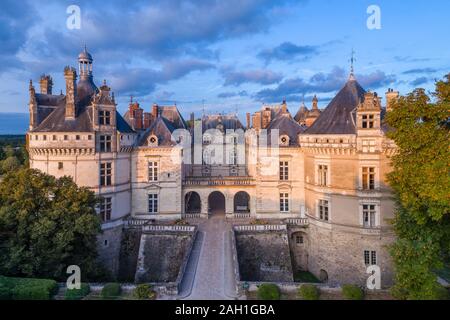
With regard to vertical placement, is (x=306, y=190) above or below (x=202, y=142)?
below

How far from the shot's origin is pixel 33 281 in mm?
17828

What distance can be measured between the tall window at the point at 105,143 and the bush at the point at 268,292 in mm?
16175

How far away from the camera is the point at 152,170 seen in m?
30.3

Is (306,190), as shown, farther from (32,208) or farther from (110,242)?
(32,208)

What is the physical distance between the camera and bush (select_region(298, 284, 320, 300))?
1796 centimetres

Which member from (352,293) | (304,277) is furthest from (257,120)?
(352,293)

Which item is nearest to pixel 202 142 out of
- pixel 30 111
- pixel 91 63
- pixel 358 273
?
pixel 91 63

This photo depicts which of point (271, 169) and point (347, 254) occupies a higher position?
point (271, 169)

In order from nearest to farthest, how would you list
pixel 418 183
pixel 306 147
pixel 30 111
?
pixel 418 183
pixel 30 111
pixel 306 147

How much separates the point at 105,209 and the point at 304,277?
16.7 meters

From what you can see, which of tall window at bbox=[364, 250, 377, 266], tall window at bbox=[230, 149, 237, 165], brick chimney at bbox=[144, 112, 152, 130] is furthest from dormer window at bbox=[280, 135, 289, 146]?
tall window at bbox=[230, 149, 237, 165]

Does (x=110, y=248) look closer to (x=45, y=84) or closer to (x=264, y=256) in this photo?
(x=264, y=256)
